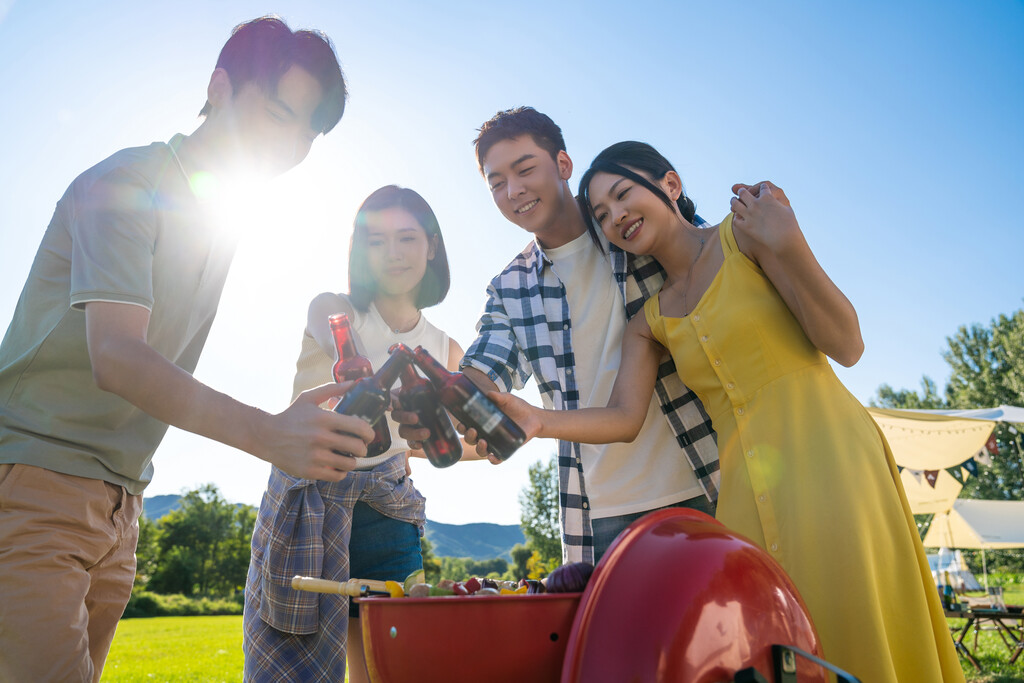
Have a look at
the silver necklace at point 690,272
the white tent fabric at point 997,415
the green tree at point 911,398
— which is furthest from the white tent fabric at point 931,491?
the green tree at point 911,398

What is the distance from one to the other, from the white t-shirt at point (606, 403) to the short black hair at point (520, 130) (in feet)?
1.59

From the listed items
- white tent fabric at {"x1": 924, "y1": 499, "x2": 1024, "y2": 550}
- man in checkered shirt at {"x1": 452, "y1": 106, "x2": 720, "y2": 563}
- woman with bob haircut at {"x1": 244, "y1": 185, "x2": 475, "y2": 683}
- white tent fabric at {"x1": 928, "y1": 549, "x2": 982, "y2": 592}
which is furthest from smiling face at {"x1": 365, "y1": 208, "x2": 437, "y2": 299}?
white tent fabric at {"x1": 928, "y1": 549, "x2": 982, "y2": 592}

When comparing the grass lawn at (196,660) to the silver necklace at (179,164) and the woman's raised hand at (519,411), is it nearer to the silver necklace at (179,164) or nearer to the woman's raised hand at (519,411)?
the woman's raised hand at (519,411)

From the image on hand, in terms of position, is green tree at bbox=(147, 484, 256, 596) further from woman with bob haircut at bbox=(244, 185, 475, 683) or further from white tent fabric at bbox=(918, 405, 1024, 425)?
woman with bob haircut at bbox=(244, 185, 475, 683)

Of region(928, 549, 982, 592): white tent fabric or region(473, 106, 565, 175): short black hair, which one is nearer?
region(473, 106, 565, 175): short black hair

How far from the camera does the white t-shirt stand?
2.37 metres

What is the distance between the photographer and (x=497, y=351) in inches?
101

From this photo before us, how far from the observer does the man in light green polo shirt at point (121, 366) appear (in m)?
1.41

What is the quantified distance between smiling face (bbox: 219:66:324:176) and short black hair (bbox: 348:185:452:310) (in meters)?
0.79

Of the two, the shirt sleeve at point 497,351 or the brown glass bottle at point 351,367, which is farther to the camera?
the shirt sleeve at point 497,351

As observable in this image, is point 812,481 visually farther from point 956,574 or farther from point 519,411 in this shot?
point 956,574

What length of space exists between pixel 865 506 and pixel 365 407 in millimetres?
1324

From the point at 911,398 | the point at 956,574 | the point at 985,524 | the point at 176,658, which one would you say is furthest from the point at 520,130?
the point at 911,398

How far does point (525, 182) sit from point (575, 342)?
0.76 metres
